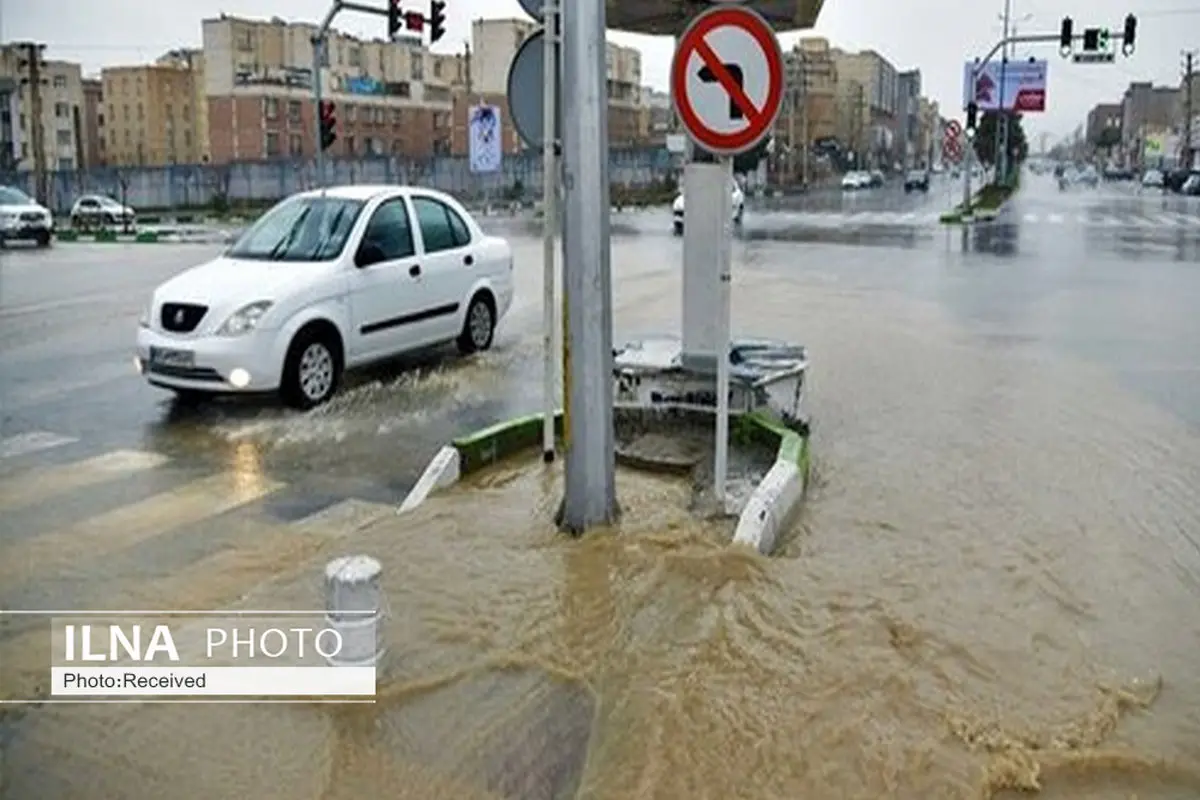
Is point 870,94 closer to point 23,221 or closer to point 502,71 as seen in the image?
point 502,71

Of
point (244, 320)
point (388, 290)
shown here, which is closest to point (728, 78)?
point (244, 320)

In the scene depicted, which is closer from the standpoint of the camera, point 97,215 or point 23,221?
point 23,221

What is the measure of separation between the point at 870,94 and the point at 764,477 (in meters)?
130

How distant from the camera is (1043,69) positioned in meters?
65.5

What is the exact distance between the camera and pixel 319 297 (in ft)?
29.8

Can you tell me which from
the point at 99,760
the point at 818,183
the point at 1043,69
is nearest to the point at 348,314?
the point at 99,760

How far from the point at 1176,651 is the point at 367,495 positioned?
4260 millimetres

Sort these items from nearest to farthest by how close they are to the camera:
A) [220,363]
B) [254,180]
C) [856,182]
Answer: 1. [220,363]
2. [254,180]
3. [856,182]

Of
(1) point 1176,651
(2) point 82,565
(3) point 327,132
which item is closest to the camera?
(1) point 1176,651

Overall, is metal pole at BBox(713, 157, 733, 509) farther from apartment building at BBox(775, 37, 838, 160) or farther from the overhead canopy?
apartment building at BBox(775, 37, 838, 160)

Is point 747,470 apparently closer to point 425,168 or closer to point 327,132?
point 327,132

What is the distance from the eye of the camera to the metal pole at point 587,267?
5.57 meters

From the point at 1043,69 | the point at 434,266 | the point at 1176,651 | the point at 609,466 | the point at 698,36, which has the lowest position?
the point at 1176,651

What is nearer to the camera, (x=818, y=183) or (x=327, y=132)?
(x=327, y=132)
